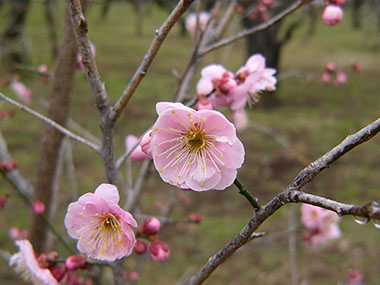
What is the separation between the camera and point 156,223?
0.84 metres

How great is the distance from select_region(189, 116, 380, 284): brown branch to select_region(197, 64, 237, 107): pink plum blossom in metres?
0.48

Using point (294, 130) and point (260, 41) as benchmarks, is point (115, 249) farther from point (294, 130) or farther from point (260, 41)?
point (260, 41)

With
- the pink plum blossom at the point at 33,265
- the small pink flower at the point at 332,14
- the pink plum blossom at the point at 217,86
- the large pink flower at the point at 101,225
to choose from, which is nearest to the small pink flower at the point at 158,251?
the large pink flower at the point at 101,225

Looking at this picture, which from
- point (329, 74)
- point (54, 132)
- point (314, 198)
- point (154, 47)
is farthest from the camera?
point (329, 74)

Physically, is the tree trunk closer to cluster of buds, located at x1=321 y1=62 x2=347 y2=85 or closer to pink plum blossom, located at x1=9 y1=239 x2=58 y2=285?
pink plum blossom, located at x1=9 y1=239 x2=58 y2=285

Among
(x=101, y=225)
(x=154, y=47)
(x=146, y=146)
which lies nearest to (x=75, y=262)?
(x=101, y=225)

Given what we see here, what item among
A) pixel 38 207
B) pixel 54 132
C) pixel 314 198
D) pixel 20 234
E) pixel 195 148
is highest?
pixel 314 198

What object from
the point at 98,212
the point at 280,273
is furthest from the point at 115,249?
the point at 280,273

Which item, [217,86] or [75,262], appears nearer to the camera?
[75,262]

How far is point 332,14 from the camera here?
4.07 ft

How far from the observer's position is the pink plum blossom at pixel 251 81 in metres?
1.04

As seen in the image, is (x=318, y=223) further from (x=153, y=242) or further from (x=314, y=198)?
(x=314, y=198)

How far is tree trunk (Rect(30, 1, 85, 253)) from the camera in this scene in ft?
3.49

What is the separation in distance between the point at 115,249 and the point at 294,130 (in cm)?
464
